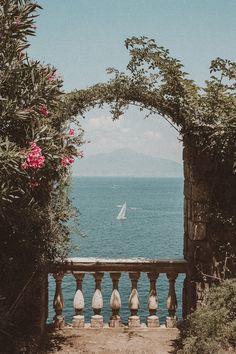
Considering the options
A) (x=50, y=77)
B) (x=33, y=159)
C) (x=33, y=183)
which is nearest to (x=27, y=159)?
(x=33, y=159)

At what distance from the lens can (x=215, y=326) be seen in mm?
4527

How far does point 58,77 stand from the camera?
5320 mm

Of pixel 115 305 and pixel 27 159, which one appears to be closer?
pixel 27 159

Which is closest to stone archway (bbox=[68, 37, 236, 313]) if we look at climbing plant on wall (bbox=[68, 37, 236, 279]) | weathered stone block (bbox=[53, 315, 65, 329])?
climbing plant on wall (bbox=[68, 37, 236, 279])

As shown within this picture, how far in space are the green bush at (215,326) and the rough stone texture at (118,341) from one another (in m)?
0.73

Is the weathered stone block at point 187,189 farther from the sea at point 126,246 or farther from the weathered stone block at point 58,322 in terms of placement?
the weathered stone block at point 58,322

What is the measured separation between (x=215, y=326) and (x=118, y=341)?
1667mm

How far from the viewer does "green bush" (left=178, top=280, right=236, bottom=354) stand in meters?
4.39

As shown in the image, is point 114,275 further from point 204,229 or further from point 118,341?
point 204,229

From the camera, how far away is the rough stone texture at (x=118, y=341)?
5.40 metres

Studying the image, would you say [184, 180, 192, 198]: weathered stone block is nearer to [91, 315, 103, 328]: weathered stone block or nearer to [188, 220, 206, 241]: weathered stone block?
[188, 220, 206, 241]: weathered stone block

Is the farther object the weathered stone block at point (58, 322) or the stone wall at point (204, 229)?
the weathered stone block at point (58, 322)

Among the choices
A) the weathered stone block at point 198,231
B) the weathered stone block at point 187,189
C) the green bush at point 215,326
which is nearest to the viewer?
the green bush at point 215,326

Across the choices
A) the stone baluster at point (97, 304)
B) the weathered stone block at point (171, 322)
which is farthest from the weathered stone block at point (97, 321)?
the weathered stone block at point (171, 322)
